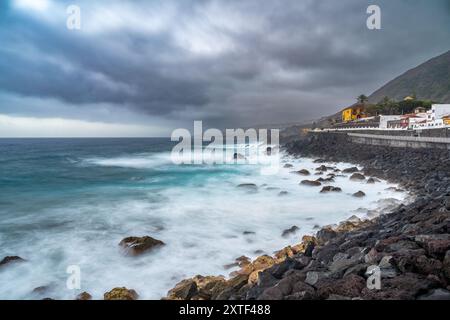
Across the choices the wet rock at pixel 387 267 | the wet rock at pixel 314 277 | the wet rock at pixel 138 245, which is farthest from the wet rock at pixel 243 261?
the wet rock at pixel 387 267

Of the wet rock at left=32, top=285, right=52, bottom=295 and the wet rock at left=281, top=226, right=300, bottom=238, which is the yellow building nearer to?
the wet rock at left=281, top=226, right=300, bottom=238

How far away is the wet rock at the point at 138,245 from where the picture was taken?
320 inches

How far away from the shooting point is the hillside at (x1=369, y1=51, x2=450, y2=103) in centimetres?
11394

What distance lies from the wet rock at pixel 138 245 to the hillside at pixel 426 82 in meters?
116

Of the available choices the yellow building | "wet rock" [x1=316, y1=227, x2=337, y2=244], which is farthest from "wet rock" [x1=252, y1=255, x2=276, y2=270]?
the yellow building

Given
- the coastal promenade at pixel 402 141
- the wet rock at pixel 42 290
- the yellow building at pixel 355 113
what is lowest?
the wet rock at pixel 42 290

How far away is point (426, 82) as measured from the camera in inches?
5153

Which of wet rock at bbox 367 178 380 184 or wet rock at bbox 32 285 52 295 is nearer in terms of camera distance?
wet rock at bbox 32 285 52 295

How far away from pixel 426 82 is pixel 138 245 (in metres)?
159

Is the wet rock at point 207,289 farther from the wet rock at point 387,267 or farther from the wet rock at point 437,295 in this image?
the wet rock at point 437,295

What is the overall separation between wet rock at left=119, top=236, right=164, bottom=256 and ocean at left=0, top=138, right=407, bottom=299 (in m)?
0.22

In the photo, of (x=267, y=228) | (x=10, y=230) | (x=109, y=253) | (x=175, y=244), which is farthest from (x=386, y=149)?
(x=10, y=230)
